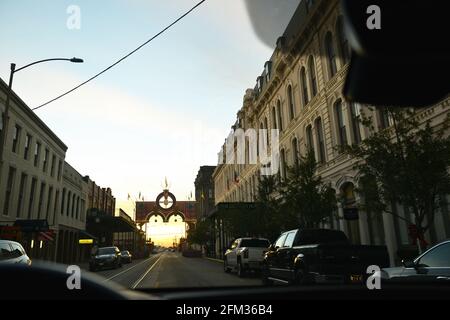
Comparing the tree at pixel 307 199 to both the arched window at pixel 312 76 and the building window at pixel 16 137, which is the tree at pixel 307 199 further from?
the building window at pixel 16 137

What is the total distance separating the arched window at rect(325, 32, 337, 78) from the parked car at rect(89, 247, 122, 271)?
1993 cm

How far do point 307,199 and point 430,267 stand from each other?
40.5 feet

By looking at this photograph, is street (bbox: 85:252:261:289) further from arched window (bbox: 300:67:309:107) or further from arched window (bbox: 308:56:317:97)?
arched window (bbox: 300:67:309:107)

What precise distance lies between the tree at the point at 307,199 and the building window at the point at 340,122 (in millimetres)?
2606

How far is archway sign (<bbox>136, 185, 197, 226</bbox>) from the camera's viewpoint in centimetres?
11319

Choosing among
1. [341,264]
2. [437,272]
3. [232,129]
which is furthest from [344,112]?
[232,129]

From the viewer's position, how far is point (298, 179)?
20.2 meters

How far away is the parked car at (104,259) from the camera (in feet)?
94.5

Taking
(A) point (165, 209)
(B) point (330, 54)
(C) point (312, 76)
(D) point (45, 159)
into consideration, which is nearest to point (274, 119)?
(C) point (312, 76)

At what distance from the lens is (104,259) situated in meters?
29.0

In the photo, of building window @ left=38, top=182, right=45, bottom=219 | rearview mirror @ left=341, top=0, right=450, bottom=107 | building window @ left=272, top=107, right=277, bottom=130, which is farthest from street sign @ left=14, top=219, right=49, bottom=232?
rearview mirror @ left=341, top=0, right=450, bottom=107

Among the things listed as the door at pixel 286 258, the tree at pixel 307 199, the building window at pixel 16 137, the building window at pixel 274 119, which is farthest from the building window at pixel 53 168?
the door at pixel 286 258
